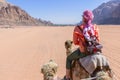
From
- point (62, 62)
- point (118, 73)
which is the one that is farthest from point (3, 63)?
point (118, 73)

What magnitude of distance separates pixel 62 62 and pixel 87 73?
10.9m

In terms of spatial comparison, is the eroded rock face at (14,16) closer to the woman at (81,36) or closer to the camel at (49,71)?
the woman at (81,36)

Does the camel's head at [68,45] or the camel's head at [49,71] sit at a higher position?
the camel's head at [49,71]

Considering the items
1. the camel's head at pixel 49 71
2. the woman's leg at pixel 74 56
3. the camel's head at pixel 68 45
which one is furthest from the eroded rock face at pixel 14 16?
the camel's head at pixel 49 71

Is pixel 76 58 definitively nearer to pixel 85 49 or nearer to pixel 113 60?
pixel 85 49

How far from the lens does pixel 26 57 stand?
66.5ft

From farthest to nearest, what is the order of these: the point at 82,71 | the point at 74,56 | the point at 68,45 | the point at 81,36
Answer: the point at 68,45 < the point at 74,56 < the point at 81,36 < the point at 82,71

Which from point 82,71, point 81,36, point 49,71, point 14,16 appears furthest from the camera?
point 14,16

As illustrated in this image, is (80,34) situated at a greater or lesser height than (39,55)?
greater

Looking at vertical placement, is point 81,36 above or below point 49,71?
above

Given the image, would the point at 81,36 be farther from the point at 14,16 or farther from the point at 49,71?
the point at 14,16

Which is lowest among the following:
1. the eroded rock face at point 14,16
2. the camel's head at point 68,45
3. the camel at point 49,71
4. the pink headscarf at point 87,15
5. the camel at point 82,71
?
the eroded rock face at point 14,16

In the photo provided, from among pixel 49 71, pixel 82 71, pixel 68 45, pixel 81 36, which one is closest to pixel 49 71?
pixel 49 71

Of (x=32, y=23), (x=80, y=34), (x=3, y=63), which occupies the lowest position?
(x=32, y=23)
